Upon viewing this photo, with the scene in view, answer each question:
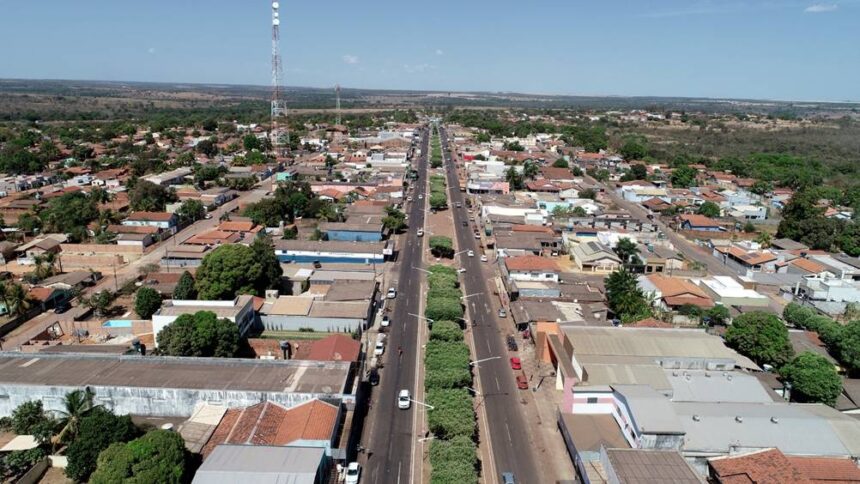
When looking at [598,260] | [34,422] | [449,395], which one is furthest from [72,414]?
[598,260]

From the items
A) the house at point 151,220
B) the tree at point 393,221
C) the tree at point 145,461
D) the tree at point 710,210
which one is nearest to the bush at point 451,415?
the tree at point 145,461

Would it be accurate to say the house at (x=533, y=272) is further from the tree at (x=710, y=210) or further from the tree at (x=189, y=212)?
→ the tree at (x=189, y=212)

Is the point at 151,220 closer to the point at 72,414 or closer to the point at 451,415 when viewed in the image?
the point at 72,414

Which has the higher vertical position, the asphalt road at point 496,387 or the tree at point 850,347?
the tree at point 850,347

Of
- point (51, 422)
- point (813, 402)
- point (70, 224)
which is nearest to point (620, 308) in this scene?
point (813, 402)

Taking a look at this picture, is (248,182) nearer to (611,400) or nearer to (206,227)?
(206,227)

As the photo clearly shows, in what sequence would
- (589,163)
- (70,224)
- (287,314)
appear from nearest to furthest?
(287,314), (70,224), (589,163)
